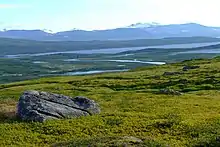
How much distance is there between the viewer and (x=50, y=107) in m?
30.6

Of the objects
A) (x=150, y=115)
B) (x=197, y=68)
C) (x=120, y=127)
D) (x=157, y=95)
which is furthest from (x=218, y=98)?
(x=197, y=68)

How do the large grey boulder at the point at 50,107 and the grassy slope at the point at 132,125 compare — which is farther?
the large grey boulder at the point at 50,107

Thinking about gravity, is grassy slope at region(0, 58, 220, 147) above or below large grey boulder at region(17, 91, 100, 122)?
below

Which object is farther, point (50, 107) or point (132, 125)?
point (50, 107)

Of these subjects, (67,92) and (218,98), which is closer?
(218,98)

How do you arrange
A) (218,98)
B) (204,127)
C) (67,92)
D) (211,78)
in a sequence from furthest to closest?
(211,78) → (67,92) → (218,98) → (204,127)

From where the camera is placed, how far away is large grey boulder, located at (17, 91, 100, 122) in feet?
97.1

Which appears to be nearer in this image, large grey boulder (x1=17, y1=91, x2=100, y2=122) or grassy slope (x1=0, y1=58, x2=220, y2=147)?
grassy slope (x1=0, y1=58, x2=220, y2=147)

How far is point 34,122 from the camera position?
2872cm

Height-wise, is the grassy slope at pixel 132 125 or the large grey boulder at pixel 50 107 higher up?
the large grey boulder at pixel 50 107

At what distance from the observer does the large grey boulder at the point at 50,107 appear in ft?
97.1

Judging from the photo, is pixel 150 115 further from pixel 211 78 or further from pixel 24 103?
pixel 211 78

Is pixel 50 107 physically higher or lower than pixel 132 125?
higher

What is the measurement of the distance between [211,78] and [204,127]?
32.1m
